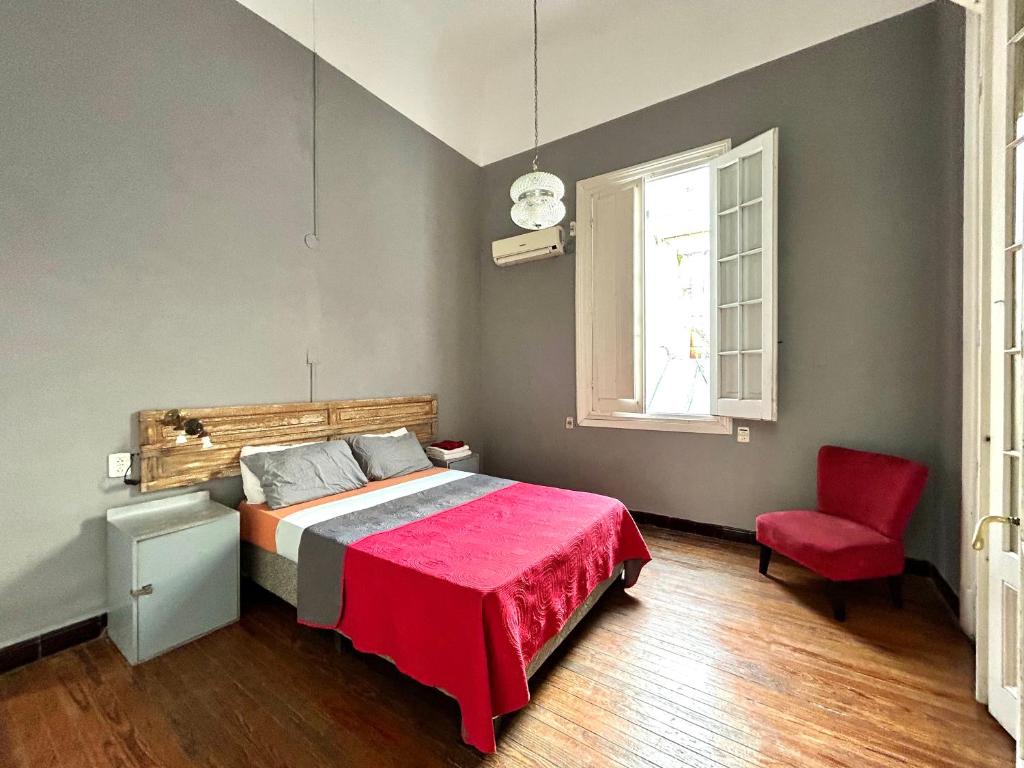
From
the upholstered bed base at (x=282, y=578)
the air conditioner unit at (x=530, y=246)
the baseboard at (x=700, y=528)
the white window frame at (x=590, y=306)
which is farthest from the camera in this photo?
the air conditioner unit at (x=530, y=246)

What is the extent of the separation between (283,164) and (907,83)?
12.7ft

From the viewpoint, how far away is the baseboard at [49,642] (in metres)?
1.73

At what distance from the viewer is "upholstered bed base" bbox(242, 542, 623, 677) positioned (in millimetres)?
1889

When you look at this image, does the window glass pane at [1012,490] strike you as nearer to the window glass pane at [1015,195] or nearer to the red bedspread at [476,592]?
the window glass pane at [1015,195]

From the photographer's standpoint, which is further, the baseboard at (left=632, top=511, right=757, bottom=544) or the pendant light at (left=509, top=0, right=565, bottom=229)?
the baseboard at (left=632, top=511, right=757, bottom=544)

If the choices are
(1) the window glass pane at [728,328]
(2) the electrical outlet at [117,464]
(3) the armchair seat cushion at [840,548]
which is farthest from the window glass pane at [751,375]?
(2) the electrical outlet at [117,464]

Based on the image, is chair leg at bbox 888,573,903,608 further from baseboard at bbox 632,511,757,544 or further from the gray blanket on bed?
the gray blanket on bed

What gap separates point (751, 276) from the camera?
2834 millimetres

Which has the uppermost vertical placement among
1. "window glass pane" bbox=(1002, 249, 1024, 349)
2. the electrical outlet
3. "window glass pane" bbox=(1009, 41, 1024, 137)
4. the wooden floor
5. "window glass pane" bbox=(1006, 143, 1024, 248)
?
"window glass pane" bbox=(1009, 41, 1024, 137)

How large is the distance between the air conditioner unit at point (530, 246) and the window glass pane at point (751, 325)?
5.24ft

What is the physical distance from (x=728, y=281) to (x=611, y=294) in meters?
0.92

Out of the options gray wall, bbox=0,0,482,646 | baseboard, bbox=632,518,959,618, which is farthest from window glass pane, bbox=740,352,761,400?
gray wall, bbox=0,0,482,646

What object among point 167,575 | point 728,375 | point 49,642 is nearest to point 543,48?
point 728,375

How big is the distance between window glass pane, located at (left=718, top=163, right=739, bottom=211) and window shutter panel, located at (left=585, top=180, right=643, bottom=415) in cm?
62
